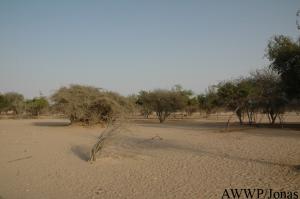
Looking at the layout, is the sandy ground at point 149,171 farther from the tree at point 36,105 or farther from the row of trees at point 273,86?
the tree at point 36,105

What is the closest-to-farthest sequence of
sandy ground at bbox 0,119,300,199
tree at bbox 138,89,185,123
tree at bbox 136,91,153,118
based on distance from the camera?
sandy ground at bbox 0,119,300,199
tree at bbox 138,89,185,123
tree at bbox 136,91,153,118

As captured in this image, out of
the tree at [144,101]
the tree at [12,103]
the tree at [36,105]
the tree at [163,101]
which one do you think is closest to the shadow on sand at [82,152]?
the tree at [163,101]

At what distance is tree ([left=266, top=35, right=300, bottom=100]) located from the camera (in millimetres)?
22391

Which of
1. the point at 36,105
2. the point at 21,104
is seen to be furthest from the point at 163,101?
the point at 21,104

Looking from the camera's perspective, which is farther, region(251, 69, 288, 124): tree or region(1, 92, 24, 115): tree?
region(1, 92, 24, 115): tree

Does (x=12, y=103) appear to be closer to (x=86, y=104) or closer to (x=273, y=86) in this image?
(x=86, y=104)

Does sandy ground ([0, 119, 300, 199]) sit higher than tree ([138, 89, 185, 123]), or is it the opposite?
tree ([138, 89, 185, 123])

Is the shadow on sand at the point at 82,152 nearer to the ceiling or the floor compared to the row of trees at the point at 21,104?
nearer to the floor

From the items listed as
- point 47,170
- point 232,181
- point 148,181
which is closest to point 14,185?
point 47,170

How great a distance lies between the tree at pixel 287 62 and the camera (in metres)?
22.4

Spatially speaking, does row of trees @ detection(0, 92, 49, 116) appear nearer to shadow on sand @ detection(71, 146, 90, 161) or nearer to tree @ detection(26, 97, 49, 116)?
tree @ detection(26, 97, 49, 116)

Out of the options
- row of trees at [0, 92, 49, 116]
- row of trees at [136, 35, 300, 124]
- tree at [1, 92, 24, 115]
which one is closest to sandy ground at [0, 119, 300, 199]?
row of trees at [136, 35, 300, 124]

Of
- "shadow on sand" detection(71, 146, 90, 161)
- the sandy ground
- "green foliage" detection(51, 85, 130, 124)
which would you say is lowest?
the sandy ground

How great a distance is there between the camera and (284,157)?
11359mm
